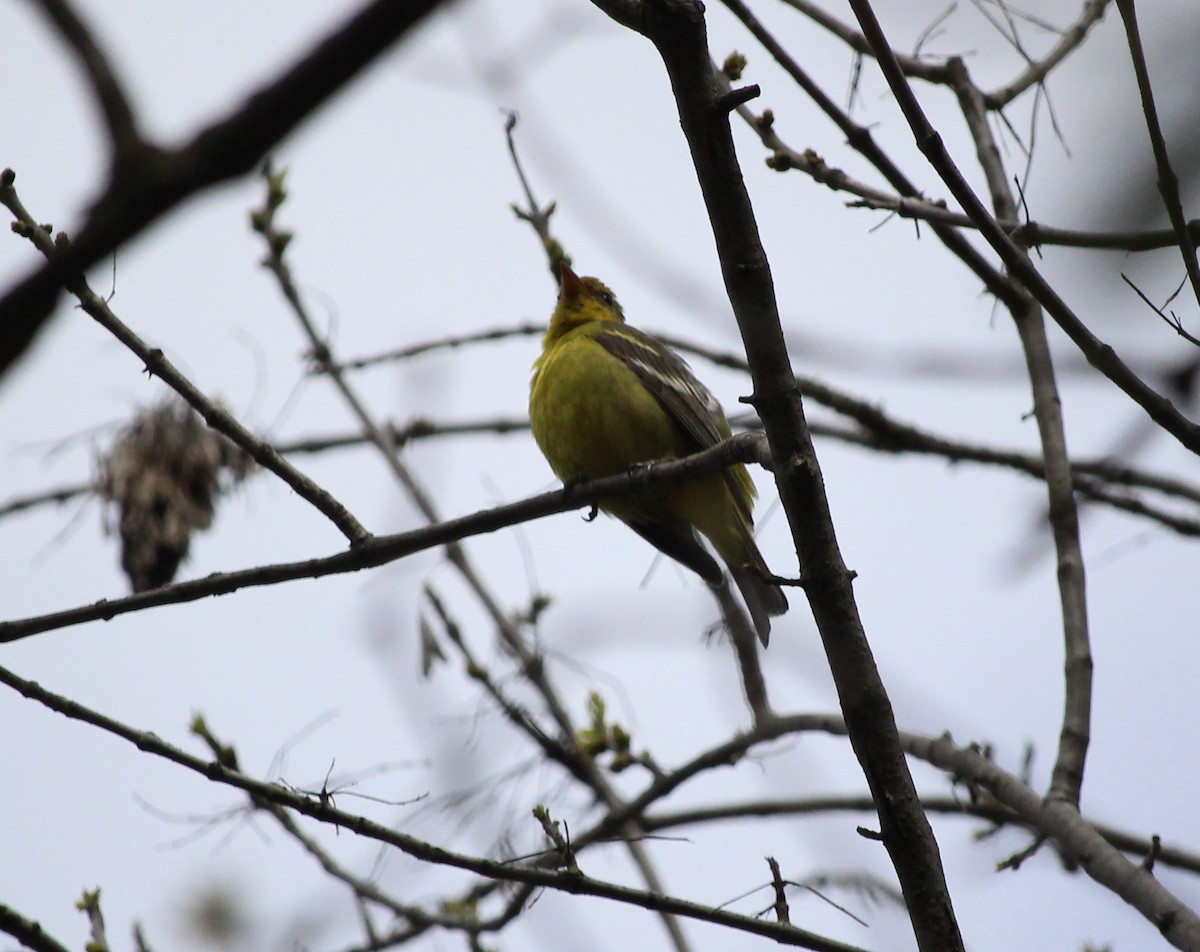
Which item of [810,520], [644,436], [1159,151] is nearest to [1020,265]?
[1159,151]

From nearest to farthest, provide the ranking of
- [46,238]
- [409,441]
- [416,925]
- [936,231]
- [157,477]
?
1. [46,238]
2. [936,231]
3. [416,925]
4. [157,477]
5. [409,441]

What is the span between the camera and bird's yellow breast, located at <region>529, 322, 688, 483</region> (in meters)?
5.89

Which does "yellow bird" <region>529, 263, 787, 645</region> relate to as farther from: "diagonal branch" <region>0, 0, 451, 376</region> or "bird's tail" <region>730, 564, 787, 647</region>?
"diagonal branch" <region>0, 0, 451, 376</region>

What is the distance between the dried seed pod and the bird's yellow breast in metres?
1.62

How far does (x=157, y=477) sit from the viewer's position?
20.5ft

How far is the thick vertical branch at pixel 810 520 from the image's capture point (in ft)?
8.91

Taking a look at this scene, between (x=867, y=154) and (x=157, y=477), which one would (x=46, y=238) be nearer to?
(x=867, y=154)

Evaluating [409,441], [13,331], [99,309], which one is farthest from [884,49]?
[409,441]

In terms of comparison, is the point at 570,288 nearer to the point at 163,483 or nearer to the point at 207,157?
the point at 163,483

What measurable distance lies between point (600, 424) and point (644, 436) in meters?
0.21

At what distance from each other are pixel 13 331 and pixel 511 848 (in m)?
4.33

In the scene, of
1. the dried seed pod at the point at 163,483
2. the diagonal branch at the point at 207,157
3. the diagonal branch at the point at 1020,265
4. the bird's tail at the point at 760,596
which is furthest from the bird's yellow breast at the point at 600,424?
the diagonal branch at the point at 207,157

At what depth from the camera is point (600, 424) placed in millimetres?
5887

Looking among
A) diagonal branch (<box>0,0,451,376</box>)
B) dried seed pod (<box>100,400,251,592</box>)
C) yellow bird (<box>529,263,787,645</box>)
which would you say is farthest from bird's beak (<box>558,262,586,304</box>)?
diagonal branch (<box>0,0,451,376</box>)
